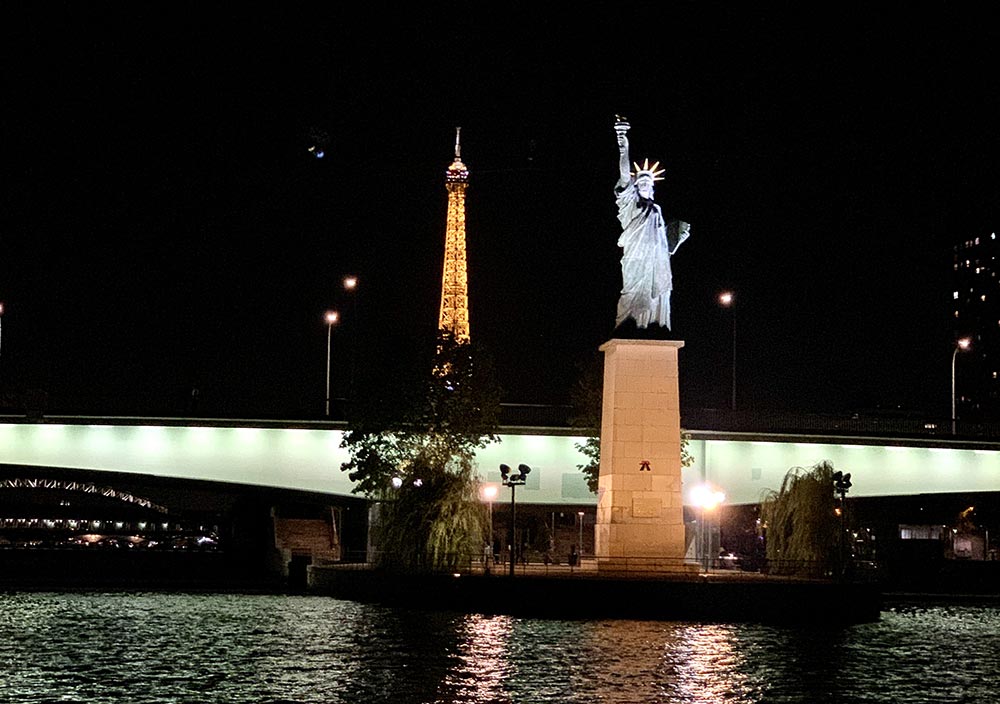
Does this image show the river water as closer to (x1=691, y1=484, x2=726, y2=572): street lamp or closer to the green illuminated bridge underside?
(x1=691, y1=484, x2=726, y2=572): street lamp

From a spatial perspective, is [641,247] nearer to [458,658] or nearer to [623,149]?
[623,149]

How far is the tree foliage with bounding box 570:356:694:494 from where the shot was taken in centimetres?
6927

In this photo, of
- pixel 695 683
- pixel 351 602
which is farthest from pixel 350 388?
pixel 695 683

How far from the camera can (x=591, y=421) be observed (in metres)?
69.9

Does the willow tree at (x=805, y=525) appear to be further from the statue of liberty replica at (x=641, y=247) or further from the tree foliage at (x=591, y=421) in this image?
the tree foliage at (x=591, y=421)

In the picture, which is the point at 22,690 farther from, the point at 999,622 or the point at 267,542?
the point at 267,542

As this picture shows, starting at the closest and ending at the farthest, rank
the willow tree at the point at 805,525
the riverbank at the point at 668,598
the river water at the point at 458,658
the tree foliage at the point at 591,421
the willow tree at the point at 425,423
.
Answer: the river water at the point at 458,658, the riverbank at the point at 668,598, the willow tree at the point at 805,525, the willow tree at the point at 425,423, the tree foliage at the point at 591,421

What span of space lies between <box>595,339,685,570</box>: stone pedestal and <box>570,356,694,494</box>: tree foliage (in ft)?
69.7

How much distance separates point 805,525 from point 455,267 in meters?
56.8

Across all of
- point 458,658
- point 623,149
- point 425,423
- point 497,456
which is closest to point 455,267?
point 497,456

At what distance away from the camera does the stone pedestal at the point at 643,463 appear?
46812 mm

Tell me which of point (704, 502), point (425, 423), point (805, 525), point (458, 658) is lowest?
point (458, 658)

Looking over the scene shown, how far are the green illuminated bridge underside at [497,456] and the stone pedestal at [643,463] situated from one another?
22.1 m

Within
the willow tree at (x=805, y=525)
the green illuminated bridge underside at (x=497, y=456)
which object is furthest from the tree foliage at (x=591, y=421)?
the willow tree at (x=805, y=525)
